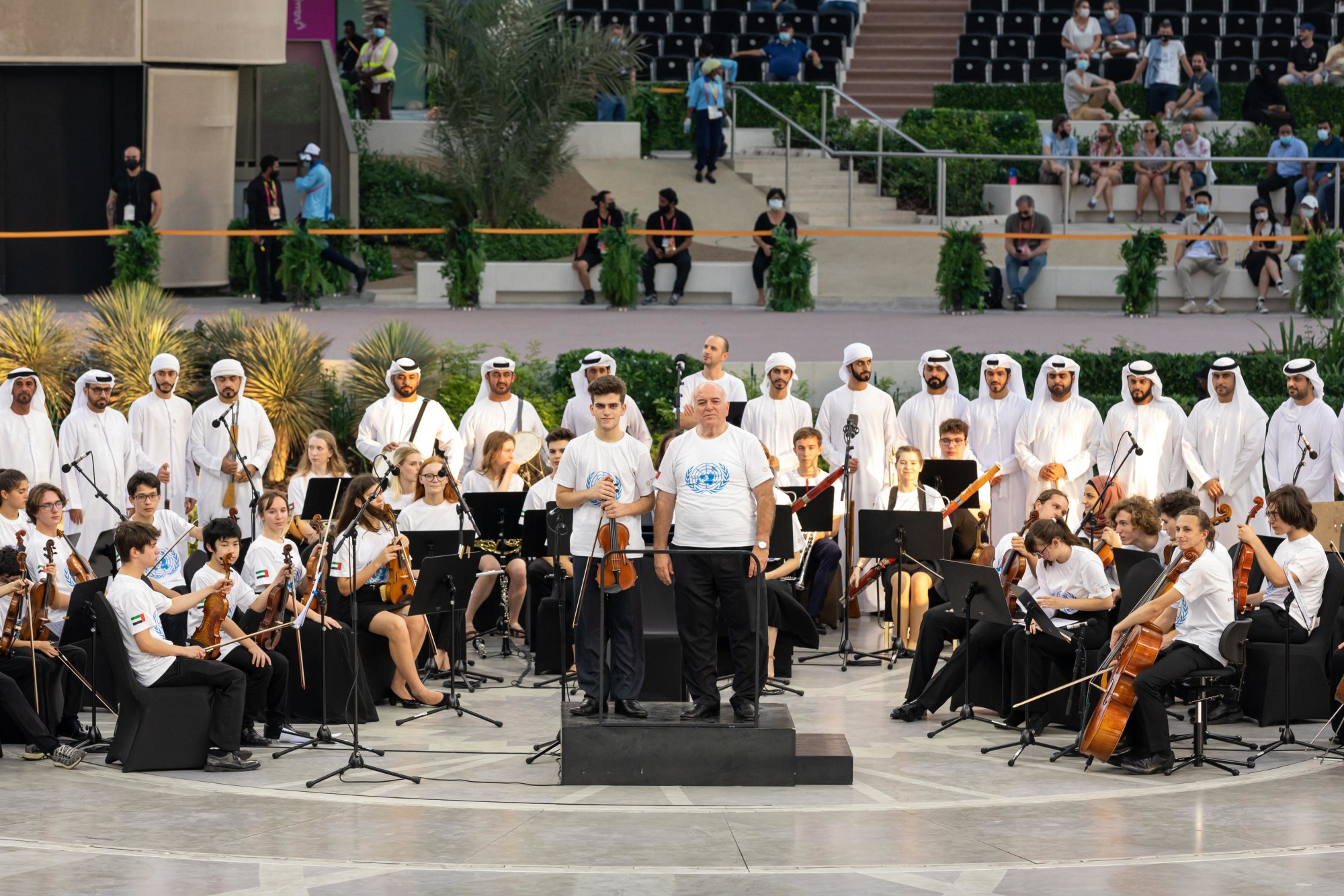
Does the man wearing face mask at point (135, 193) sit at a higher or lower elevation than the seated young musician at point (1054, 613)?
higher

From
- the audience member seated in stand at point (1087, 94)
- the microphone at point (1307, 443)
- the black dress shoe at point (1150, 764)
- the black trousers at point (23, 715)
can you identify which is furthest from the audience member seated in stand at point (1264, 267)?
the black trousers at point (23, 715)

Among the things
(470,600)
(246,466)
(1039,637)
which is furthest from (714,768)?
(246,466)

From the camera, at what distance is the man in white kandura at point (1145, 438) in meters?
14.5

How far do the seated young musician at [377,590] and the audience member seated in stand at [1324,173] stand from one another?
48.7 ft

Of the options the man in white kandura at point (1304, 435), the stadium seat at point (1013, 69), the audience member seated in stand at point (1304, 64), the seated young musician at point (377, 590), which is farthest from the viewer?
the stadium seat at point (1013, 69)

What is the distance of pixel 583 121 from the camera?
27625 millimetres

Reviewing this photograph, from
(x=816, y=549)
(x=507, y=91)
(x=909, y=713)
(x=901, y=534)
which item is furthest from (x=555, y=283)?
(x=909, y=713)

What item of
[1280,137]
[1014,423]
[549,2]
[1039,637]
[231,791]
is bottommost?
[231,791]

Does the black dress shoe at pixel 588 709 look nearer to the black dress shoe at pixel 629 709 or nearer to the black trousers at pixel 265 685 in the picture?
the black dress shoe at pixel 629 709

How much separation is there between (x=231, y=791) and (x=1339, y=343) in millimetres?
12533

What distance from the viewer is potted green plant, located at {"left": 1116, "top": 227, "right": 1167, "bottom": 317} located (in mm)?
21594

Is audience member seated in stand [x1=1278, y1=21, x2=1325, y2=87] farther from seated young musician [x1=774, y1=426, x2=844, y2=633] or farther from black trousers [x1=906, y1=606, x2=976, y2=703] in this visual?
black trousers [x1=906, y1=606, x2=976, y2=703]

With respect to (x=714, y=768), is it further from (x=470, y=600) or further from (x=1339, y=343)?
(x=1339, y=343)

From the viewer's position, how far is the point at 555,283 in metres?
22.7
